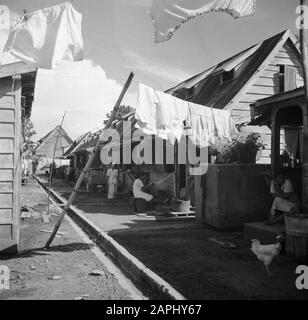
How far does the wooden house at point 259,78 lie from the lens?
14852 mm

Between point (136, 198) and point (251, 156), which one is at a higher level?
point (251, 156)

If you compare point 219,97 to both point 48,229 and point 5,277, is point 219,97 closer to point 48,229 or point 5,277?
point 48,229

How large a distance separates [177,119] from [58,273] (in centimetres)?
583

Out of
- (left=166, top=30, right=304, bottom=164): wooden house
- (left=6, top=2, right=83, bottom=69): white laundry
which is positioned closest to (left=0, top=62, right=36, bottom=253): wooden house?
(left=6, top=2, right=83, bottom=69): white laundry

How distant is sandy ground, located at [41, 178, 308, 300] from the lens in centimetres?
498

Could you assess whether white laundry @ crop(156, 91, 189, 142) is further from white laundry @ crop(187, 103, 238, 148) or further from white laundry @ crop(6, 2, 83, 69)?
white laundry @ crop(6, 2, 83, 69)

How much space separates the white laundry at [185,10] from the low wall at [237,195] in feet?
14.9

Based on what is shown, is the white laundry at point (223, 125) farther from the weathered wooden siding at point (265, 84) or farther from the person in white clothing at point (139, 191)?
the person in white clothing at point (139, 191)

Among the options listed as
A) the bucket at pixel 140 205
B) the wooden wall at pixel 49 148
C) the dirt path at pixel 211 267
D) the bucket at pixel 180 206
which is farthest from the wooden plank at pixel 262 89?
the wooden wall at pixel 49 148

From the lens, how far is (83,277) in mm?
5898

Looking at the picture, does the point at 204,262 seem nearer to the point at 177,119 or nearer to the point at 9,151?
the point at 9,151
